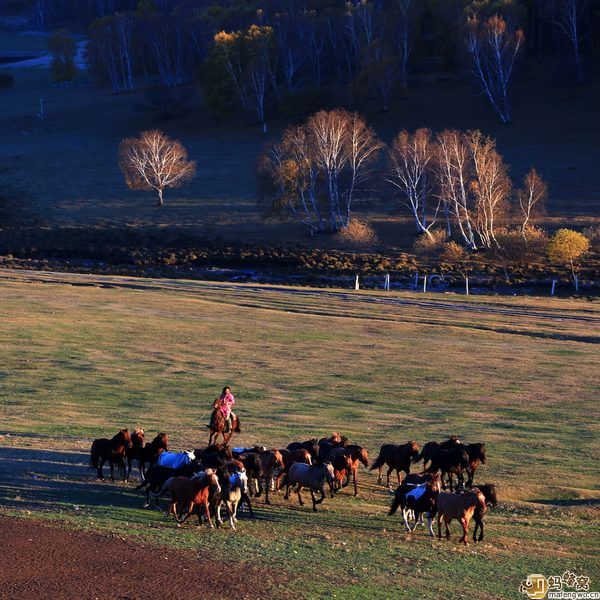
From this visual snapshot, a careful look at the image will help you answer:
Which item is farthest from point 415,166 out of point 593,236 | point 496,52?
point 496,52

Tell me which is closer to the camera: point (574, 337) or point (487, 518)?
point (487, 518)

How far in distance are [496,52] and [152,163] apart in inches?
1591

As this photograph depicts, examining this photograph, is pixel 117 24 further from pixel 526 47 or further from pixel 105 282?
pixel 105 282

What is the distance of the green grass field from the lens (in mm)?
16531

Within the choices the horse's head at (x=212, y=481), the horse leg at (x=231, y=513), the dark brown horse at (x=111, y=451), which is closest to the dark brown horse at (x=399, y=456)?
the horse leg at (x=231, y=513)

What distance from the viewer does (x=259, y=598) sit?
1420cm

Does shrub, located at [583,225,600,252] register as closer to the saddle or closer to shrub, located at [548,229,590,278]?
shrub, located at [548,229,590,278]

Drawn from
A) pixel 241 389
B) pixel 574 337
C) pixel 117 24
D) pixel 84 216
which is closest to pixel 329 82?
pixel 117 24

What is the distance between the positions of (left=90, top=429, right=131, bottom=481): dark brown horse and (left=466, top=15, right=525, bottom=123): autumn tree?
9712 centimetres

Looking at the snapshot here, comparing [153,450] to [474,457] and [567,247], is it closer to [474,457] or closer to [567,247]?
[474,457]

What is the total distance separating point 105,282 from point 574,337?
27551 mm

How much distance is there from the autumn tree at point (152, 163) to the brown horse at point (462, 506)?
8243 centimetres

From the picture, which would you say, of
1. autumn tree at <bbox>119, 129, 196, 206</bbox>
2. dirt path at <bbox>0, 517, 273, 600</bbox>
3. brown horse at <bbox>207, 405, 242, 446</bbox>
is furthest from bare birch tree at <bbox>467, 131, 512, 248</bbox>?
dirt path at <bbox>0, 517, 273, 600</bbox>

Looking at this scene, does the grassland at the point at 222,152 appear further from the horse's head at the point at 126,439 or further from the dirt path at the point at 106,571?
the dirt path at the point at 106,571
